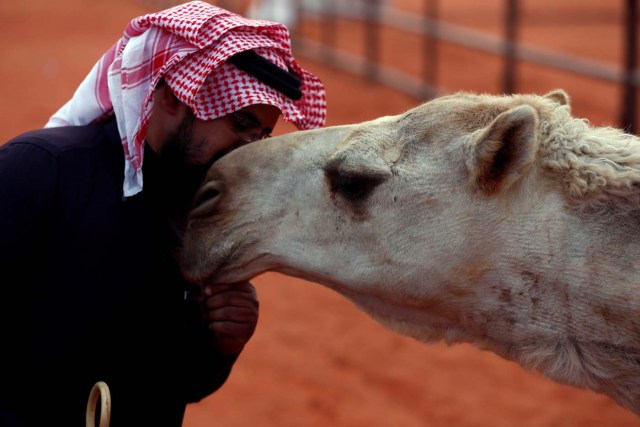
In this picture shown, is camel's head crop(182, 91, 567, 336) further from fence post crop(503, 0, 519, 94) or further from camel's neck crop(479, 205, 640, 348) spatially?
fence post crop(503, 0, 519, 94)

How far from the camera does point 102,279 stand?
2.87 metres

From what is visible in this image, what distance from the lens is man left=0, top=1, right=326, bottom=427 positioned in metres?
2.80

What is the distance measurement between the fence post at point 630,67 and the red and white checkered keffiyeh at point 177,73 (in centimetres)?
686

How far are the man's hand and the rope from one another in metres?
0.45

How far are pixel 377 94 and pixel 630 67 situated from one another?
4725mm

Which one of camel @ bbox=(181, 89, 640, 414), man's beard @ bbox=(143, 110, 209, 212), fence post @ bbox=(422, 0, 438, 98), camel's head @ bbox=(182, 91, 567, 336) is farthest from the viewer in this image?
fence post @ bbox=(422, 0, 438, 98)

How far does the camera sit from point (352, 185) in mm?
2996

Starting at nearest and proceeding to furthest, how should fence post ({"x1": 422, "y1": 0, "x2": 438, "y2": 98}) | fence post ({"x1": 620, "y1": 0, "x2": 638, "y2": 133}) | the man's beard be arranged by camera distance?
the man's beard → fence post ({"x1": 620, "y1": 0, "x2": 638, "y2": 133}) → fence post ({"x1": 422, "y1": 0, "x2": 438, "y2": 98})

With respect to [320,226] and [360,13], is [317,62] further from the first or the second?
[320,226]

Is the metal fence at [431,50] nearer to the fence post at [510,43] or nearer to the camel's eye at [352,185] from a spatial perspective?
the fence post at [510,43]

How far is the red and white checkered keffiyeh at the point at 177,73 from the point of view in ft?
9.77

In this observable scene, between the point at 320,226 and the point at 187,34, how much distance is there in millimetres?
674

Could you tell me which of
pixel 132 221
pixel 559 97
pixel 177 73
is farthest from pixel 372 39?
pixel 132 221

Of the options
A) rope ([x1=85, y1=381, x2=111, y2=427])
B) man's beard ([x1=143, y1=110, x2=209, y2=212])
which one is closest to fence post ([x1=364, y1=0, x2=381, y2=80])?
man's beard ([x1=143, y1=110, x2=209, y2=212])
